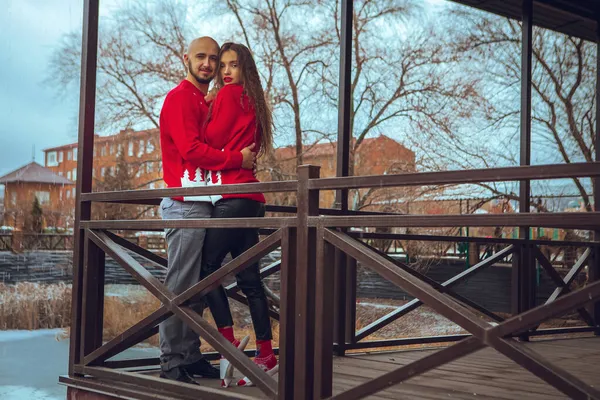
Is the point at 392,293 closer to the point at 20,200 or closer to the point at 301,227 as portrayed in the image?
the point at 20,200

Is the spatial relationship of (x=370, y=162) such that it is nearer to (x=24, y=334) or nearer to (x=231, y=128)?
(x=24, y=334)

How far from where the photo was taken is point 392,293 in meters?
15.0

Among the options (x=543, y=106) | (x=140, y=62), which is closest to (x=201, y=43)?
(x=543, y=106)

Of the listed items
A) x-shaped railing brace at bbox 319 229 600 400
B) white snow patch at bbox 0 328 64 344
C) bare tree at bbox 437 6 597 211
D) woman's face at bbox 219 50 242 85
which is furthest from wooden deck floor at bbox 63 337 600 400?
white snow patch at bbox 0 328 64 344

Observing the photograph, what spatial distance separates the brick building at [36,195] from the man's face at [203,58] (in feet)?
43.6

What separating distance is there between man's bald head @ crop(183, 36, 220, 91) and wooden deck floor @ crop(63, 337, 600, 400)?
1.18 m

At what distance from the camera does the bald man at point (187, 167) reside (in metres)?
2.81

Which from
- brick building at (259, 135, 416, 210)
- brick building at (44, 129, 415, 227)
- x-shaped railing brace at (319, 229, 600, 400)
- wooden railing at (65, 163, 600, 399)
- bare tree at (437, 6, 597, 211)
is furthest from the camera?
brick building at (44, 129, 415, 227)

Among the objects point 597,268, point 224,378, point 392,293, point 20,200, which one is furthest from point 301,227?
point 20,200

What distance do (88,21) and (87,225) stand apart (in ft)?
3.00

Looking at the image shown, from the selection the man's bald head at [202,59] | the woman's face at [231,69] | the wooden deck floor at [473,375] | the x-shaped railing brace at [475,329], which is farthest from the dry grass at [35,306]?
→ the x-shaped railing brace at [475,329]

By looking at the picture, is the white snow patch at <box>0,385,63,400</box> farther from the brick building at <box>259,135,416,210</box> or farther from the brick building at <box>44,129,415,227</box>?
the brick building at <box>259,135,416,210</box>

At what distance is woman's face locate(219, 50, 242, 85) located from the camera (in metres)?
2.86

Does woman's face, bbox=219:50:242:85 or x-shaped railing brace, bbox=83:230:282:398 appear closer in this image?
x-shaped railing brace, bbox=83:230:282:398
